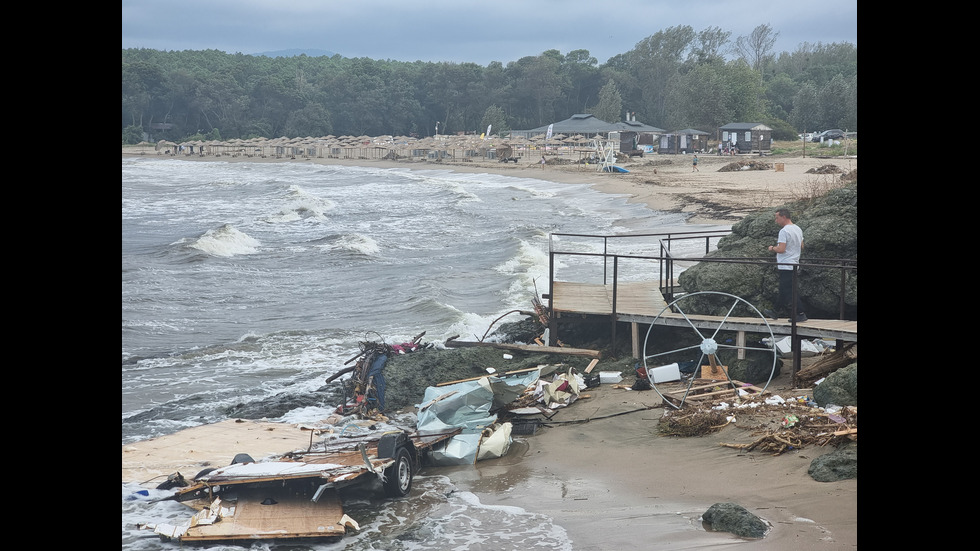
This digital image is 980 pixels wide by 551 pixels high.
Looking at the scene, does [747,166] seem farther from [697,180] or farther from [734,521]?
[734,521]

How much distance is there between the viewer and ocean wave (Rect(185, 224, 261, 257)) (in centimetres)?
3075

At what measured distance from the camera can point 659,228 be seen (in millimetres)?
27844

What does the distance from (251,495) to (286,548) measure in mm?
739

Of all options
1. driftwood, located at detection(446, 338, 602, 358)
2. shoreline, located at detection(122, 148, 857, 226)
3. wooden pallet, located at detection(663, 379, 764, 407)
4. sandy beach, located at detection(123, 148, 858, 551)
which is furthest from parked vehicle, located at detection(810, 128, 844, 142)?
wooden pallet, located at detection(663, 379, 764, 407)

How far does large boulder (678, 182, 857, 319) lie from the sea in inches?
114

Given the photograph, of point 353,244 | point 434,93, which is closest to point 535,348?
point 353,244

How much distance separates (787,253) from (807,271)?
1051 millimetres

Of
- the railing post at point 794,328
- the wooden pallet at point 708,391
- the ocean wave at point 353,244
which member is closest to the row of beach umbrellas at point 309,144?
the ocean wave at point 353,244

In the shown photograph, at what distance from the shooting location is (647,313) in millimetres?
10656

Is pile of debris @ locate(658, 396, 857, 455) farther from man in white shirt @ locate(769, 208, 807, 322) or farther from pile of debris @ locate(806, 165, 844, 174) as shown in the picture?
pile of debris @ locate(806, 165, 844, 174)

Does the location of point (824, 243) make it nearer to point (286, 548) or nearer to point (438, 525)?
point (438, 525)

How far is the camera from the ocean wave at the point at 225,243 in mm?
30750

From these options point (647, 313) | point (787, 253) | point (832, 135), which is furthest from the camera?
point (832, 135)

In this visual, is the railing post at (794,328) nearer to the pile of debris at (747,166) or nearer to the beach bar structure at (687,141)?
the pile of debris at (747,166)
